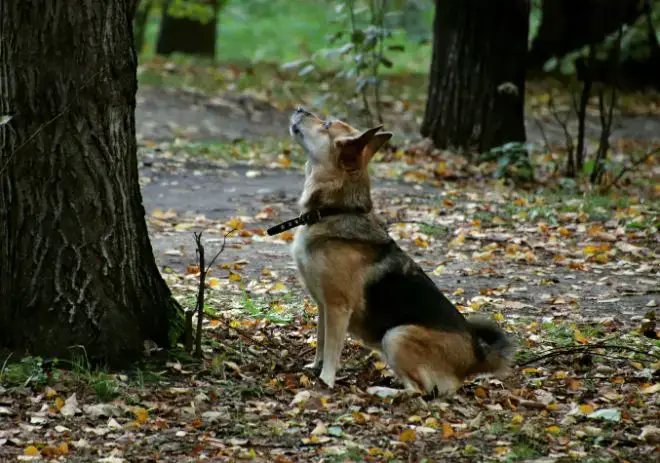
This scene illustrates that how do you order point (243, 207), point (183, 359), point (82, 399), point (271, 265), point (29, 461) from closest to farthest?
1. point (29, 461)
2. point (82, 399)
3. point (183, 359)
4. point (271, 265)
5. point (243, 207)

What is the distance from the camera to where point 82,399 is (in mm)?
5457

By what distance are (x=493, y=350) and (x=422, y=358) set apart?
1.69ft

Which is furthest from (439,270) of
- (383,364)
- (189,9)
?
(189,9)

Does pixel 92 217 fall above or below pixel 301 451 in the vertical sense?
above

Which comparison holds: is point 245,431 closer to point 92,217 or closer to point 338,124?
point 92,217

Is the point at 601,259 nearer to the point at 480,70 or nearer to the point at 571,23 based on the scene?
the point at 480,70

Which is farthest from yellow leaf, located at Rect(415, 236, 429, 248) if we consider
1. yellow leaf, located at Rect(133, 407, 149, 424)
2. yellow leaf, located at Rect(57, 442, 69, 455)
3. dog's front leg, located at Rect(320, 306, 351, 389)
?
yellow leaf, located at Rect(57, 442, 69, 455)

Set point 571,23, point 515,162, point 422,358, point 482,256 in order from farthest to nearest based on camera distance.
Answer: point 571,23, point 515,162, point 482,256, point 422,358

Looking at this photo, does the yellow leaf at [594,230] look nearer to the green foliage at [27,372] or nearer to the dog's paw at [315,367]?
the dog's paw at [315,367]

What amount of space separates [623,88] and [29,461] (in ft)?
63.4

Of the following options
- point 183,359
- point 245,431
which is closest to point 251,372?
point 183,359

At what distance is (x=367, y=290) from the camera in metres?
6.07

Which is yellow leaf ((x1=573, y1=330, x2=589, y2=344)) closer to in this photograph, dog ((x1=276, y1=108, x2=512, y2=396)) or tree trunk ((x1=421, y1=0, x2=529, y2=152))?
dog ((x1=276, y1=108, x2=512, y2=396))

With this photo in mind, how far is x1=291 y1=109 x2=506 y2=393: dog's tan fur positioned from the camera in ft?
19.3
